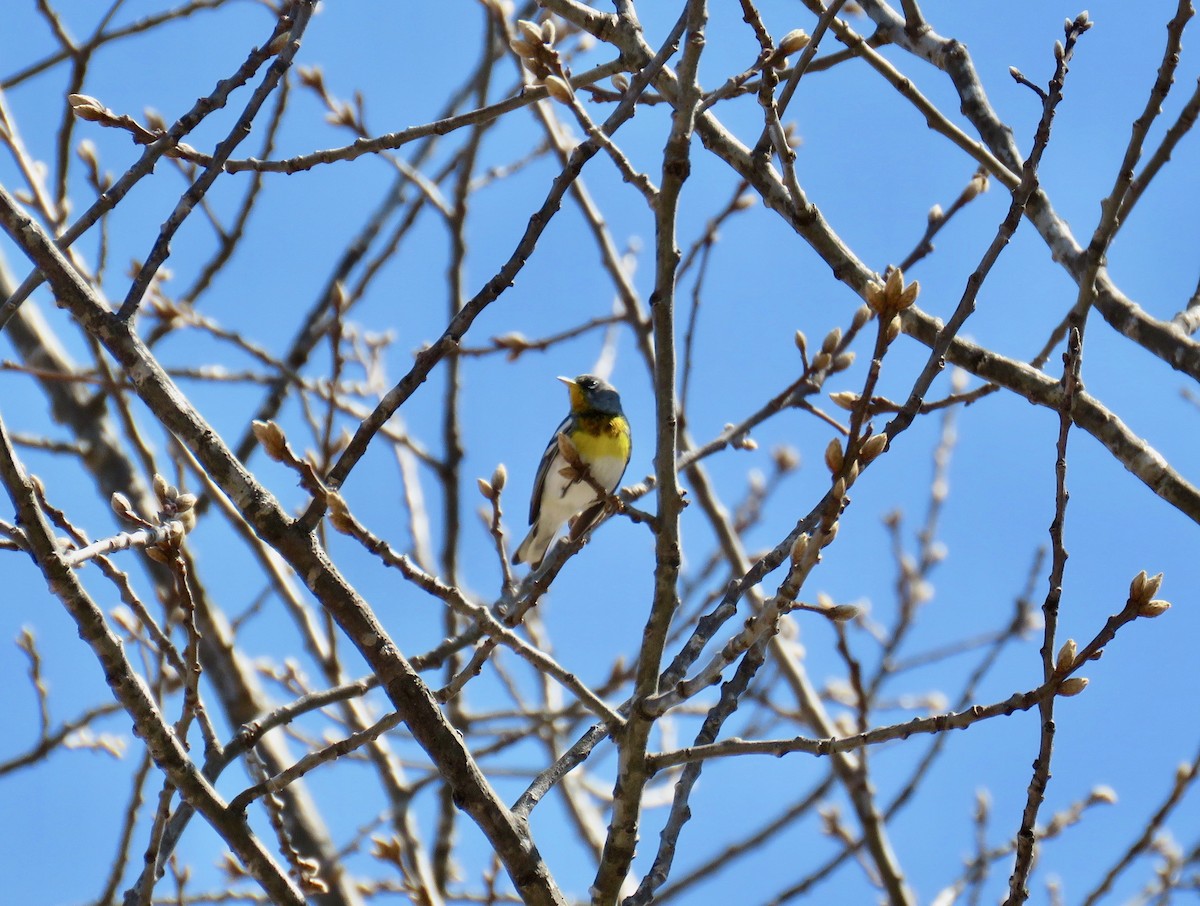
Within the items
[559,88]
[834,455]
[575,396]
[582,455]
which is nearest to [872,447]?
[834,455]

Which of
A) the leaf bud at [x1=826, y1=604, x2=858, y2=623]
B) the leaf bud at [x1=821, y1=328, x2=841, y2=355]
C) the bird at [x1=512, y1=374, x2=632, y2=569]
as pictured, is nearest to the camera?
the leaf bud at [x1=826, y1=604, x2=858, y2=623]

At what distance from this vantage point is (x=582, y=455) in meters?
6.80

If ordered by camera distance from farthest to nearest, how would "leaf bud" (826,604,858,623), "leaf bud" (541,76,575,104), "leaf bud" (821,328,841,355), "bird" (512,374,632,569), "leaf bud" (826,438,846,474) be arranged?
1. "bird" (512,374,632,569)
2. "leaf bud" (821,328,841,355)
3. "leaf bud" (541,76,575,104)
4. "leaf bud" (826,604,858,623)
5. "leaf bud" (826,438,846,474)

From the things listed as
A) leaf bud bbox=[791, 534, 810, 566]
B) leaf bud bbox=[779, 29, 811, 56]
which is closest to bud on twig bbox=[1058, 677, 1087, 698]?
leaf bud bbox=[791, 534, 810, 566]

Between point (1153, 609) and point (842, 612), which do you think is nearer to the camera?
point (1153, 609)

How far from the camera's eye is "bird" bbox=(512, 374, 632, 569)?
271 inches

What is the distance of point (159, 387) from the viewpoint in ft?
8.04

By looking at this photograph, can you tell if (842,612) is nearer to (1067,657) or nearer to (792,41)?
(1067,657)

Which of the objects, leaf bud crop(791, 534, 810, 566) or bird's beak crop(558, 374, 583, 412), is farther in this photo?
bird's beak crop(558, 374, 583, 412)

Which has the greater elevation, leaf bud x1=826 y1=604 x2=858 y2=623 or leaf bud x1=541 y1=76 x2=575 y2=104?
leaf bud x1=541 y1=76 x2=575 y2=104

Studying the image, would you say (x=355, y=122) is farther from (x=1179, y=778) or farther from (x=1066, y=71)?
(x=1179, y=778)

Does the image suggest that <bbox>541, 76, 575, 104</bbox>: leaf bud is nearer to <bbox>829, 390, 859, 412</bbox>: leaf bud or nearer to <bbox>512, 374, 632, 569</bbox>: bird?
<bbox>829, 390, 859, 412</bbox>: leaf bud

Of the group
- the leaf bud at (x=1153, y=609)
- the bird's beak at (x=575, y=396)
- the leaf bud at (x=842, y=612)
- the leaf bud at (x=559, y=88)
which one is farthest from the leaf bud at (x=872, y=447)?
the bird's beak at (x=575, y=396)

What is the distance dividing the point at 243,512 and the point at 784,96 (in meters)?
1.50
